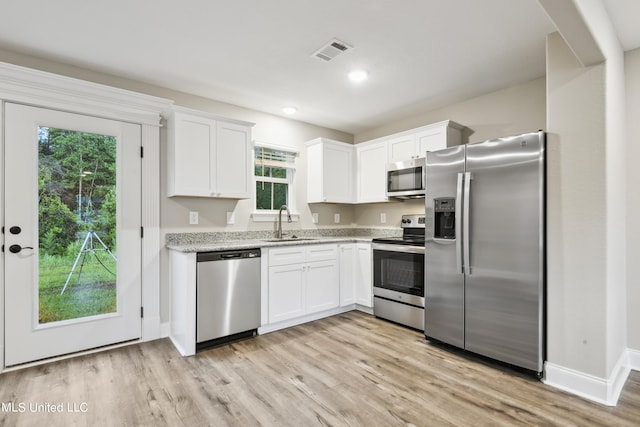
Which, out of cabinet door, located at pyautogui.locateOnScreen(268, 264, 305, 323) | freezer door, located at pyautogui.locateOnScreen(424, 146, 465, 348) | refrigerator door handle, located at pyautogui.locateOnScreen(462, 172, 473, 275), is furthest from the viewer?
cabinet door, located at pyautogui.locateOnScreen(268, 264, 305, 323)

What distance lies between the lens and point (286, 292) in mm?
3412

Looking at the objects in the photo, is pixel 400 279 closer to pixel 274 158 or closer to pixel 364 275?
pixel 364 275

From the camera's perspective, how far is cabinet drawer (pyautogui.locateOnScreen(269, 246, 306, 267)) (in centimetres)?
332

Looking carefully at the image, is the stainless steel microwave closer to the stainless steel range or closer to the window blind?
the stainless steel range

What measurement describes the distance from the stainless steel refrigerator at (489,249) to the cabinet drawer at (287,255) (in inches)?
52.2

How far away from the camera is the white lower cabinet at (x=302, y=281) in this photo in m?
3.33

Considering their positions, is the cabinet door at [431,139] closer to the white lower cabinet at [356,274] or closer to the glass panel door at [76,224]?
the white lower cabinet at [356,274]

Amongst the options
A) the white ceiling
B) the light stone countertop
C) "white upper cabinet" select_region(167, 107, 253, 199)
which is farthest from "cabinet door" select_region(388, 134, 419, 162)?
"white upper cabinet" select_region(167, 107, 253, 199)

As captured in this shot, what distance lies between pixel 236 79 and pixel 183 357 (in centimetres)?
257

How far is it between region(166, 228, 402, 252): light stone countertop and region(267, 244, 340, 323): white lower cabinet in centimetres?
10

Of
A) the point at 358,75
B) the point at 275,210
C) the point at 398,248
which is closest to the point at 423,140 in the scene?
the point at 358,75

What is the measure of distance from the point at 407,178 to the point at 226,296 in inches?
93.0

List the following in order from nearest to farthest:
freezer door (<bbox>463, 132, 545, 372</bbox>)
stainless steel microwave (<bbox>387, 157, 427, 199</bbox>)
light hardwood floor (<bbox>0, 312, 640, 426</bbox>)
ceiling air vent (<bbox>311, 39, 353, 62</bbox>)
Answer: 1. light hardwood floor (<bbox>0, 312, 640, 426</bbox>)
2. freezer door (<bbox>463, 132, 545, 372</bbox>)
3. ceiling air vent (<bbox>311, 39, 353, 62</bbox>)
4. stainless steel microwave (<bbox>387, 157, 427, 199</bbox>)

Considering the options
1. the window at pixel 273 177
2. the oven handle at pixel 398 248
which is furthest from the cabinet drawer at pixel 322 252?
the window at pixel 273 177
